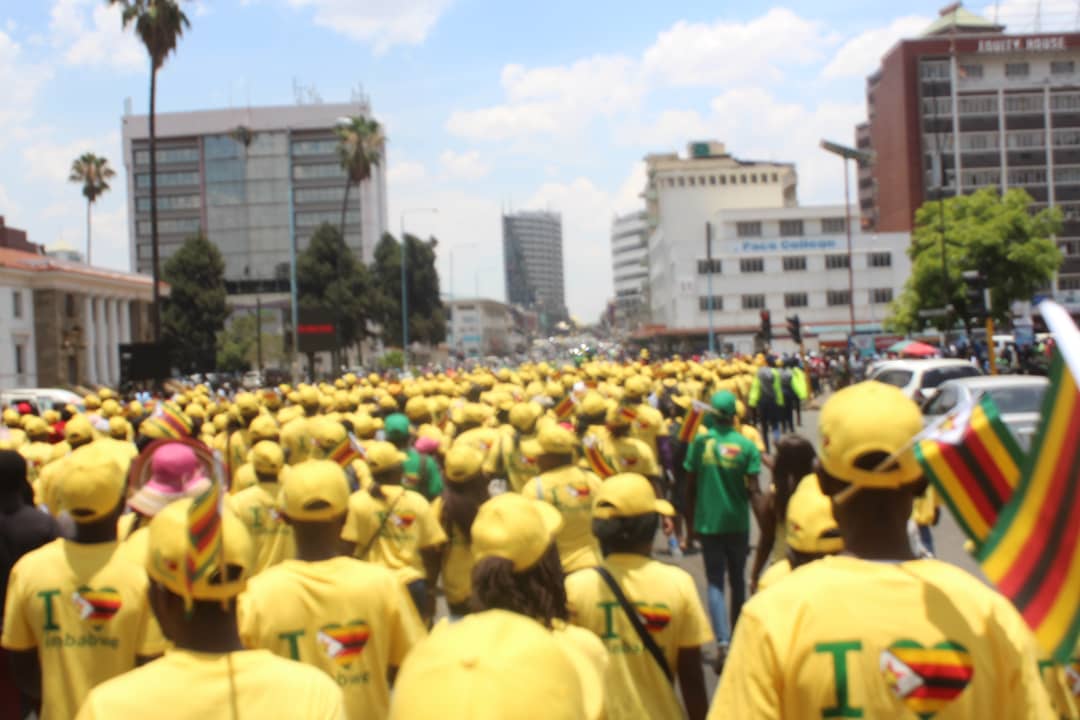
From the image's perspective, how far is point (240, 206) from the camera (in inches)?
5182

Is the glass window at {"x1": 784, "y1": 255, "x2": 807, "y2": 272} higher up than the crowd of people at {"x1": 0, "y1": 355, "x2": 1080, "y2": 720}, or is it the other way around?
the glass window at {"x1": 784, "y1": 255, "x2": 807, "y2": 272}

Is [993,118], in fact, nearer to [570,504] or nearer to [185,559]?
[570,504]

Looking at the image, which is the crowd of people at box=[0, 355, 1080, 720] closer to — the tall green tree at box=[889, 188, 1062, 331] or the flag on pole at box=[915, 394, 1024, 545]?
the flag on pole at box=[915, 394, 1024, 545]

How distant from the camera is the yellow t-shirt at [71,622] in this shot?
14.7ft

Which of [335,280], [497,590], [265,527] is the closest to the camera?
[497,590]

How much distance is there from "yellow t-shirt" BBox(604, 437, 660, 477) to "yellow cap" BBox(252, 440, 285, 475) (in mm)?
2451

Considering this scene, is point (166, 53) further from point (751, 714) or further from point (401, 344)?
point (401, 344)

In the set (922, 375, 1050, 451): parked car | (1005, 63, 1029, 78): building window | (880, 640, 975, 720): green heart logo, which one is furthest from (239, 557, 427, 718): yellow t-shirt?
(1005, 63, 1029, 78): building window

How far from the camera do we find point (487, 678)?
204 cm

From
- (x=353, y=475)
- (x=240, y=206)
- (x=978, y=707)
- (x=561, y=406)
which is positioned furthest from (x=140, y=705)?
(x=240, y=206)

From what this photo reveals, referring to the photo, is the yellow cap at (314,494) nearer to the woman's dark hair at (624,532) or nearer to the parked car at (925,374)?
the woman's dark hair at (624,532)

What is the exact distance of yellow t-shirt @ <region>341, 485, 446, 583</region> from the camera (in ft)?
21.5

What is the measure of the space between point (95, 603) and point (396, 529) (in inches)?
91.8

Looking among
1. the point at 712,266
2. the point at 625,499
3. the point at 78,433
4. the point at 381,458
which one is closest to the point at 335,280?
the point at 712,266
